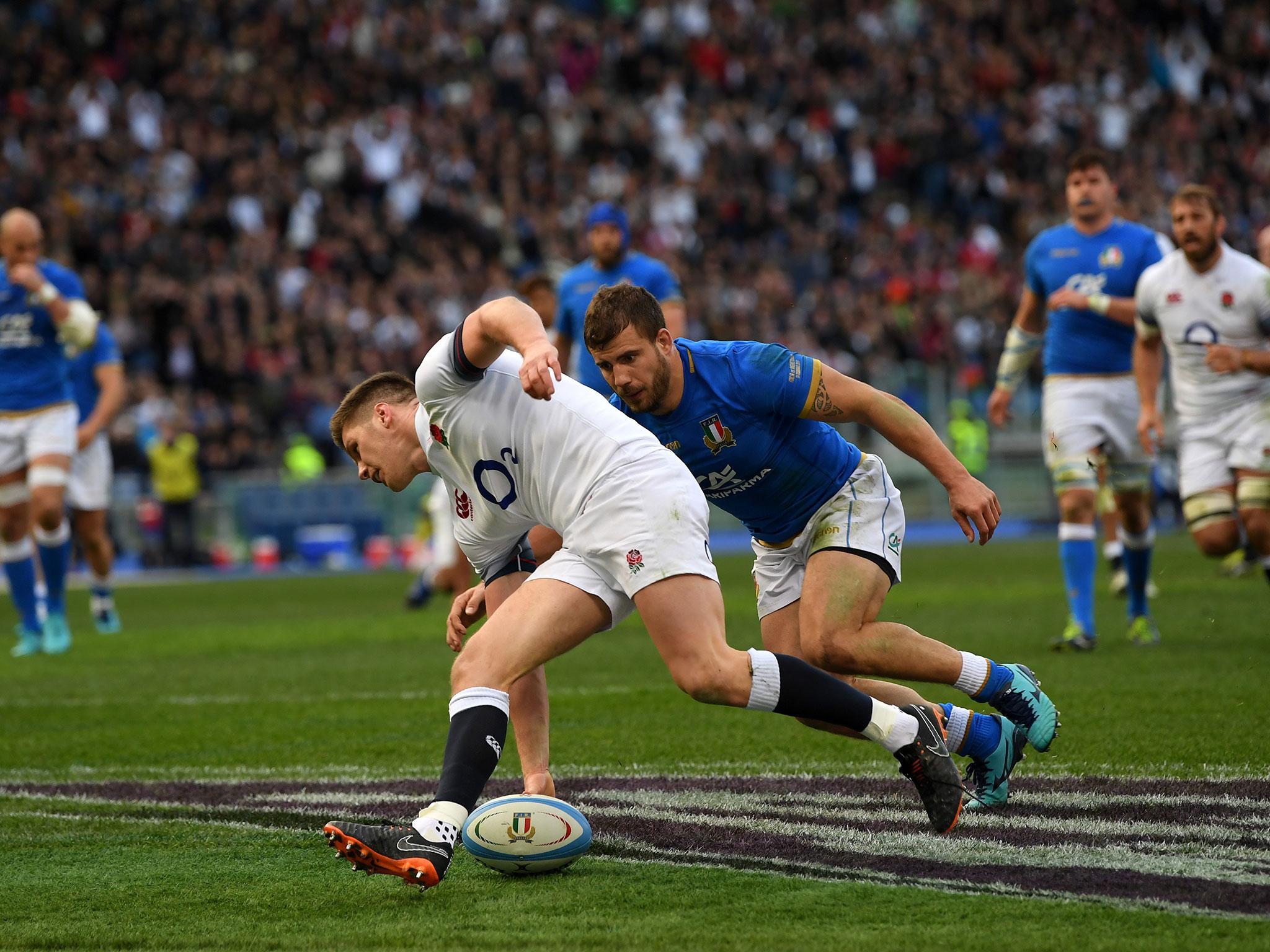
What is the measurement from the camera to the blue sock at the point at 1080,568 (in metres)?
9.48

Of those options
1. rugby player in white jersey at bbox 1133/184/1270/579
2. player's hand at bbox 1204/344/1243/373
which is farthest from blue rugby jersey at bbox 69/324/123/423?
player's hand at bbox 1204/344/1243/373

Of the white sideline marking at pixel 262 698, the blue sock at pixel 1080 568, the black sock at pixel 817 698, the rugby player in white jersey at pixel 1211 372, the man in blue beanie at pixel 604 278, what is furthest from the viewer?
the man in blue beanie at pixel 604 278

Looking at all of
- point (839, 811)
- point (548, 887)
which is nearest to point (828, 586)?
point (839, 811)

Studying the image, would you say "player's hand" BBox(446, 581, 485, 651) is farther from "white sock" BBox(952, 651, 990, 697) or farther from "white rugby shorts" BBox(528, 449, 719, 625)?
"white sock" BBox(952, 651, 990, 697)

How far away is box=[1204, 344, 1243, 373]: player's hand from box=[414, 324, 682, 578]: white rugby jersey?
4644 mm

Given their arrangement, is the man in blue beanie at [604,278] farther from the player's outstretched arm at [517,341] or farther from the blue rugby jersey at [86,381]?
the player's outstretched arm at [517,341]

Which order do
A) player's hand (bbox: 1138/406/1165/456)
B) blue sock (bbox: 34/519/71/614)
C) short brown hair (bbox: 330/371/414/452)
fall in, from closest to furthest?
short brown hair (bbox: 330/371/414/452) < player's hand (bbox: 1138/406/1165/456) < blue sock (bbox: 34/519/71/614)

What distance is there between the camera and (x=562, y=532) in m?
4.73

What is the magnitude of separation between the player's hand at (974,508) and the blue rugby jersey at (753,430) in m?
0.52

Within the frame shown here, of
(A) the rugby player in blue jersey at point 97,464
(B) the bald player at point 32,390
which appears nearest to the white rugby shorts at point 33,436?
(B) the bald player at point 32,390

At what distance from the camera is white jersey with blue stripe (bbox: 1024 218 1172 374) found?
9828 mm

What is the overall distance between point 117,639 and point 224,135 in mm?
15415

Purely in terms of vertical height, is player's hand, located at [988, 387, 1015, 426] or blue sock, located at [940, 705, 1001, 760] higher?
player's hand, located at [988, 387, 1015, 426]

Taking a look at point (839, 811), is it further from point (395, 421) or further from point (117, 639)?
point (117, 639)
